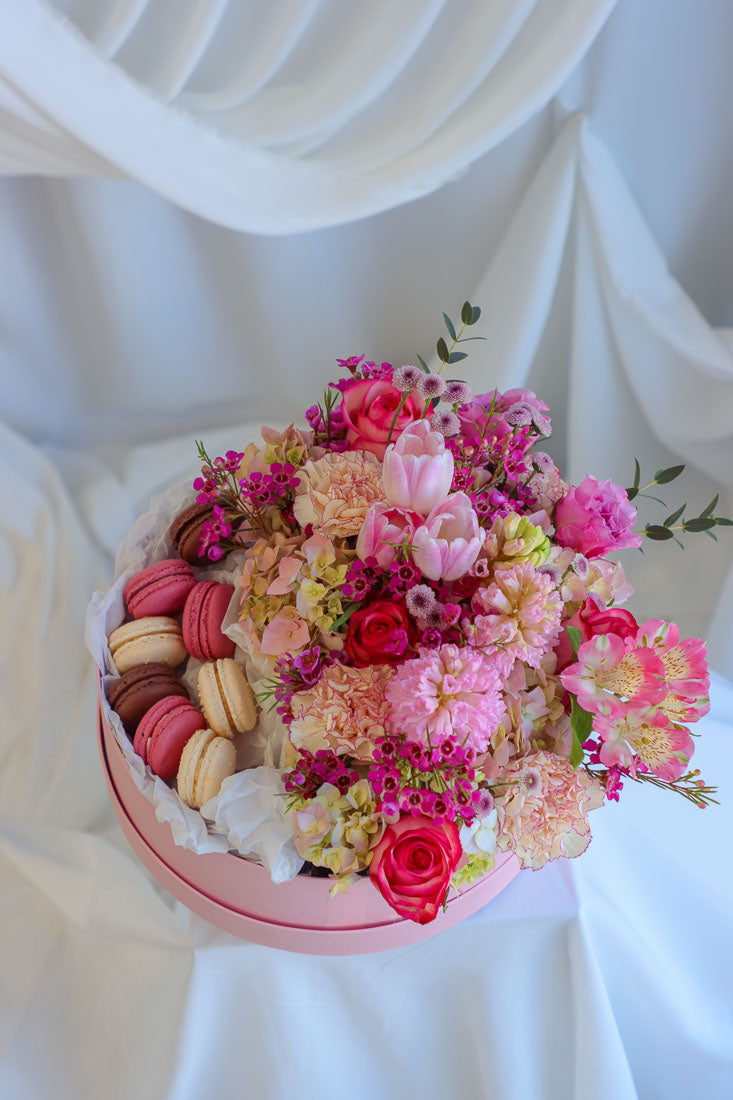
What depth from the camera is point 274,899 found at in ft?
2.05

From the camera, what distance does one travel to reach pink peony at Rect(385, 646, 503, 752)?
52 centimetres

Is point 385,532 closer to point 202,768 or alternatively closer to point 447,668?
point 447,668

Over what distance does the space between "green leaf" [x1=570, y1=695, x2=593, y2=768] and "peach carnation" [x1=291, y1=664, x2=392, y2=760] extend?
0.43 feet

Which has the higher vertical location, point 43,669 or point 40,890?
point 43,669

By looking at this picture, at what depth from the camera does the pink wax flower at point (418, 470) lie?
56cm

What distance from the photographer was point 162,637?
72cm

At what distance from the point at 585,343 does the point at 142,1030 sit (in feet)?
3.61

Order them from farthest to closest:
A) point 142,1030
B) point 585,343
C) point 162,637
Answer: point 585,343 → point 142,1030 → point 162,637

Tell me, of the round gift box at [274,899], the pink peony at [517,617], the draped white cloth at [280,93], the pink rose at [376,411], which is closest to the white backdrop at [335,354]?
the draped white cloth at [280,93]

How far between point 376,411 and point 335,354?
2.77ft

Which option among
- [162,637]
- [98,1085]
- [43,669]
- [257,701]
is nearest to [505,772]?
[257,701]

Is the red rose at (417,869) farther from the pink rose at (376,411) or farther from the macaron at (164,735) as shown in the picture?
the pink rose at (376,411)

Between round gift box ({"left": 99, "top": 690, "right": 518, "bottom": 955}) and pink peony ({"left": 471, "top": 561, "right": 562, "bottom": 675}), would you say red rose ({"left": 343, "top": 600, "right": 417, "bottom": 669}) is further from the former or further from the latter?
round gift box ({"left": 99, "top": 690, "right": 518, "bottom": 955})

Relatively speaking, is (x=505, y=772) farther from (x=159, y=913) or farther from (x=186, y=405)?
(x=186, y=405)
